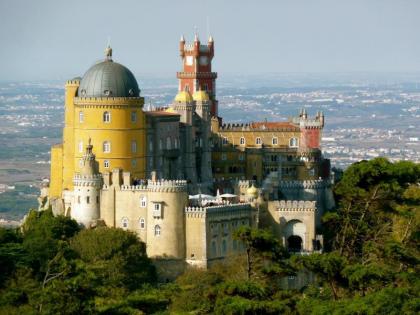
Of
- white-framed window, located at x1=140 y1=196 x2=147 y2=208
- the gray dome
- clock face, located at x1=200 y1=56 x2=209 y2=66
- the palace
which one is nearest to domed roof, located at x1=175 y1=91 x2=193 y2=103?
the palace

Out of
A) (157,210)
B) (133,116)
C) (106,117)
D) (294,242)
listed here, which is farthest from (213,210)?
(106,117)

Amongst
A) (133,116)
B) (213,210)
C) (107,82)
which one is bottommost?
(213,210)

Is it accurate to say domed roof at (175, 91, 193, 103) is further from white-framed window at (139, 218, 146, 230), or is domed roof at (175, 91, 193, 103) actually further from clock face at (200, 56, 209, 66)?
white-framed window at (139, 218, 146, 230)

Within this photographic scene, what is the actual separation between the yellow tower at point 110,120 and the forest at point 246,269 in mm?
6773

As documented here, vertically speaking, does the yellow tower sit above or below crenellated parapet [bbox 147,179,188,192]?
above

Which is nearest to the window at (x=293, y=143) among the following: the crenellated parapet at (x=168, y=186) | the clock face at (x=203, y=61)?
the clock face at (x=203, y=61)

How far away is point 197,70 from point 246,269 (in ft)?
136

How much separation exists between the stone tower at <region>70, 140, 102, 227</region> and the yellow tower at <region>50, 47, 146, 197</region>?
4.57 meters

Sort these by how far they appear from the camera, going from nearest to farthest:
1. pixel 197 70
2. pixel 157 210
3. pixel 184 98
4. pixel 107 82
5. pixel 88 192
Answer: pixel 157 210, pixel 88 192, pixel 107 82, pixel 184 98, pixel 197 70

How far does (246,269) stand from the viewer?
101 m

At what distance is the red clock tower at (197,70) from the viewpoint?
139m

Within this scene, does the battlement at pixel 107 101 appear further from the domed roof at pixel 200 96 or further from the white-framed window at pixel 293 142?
the white-framed window at pixel 293 142

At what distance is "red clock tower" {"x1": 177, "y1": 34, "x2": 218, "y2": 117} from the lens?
139 meters

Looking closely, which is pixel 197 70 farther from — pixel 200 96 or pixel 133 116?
pixel 133 116
